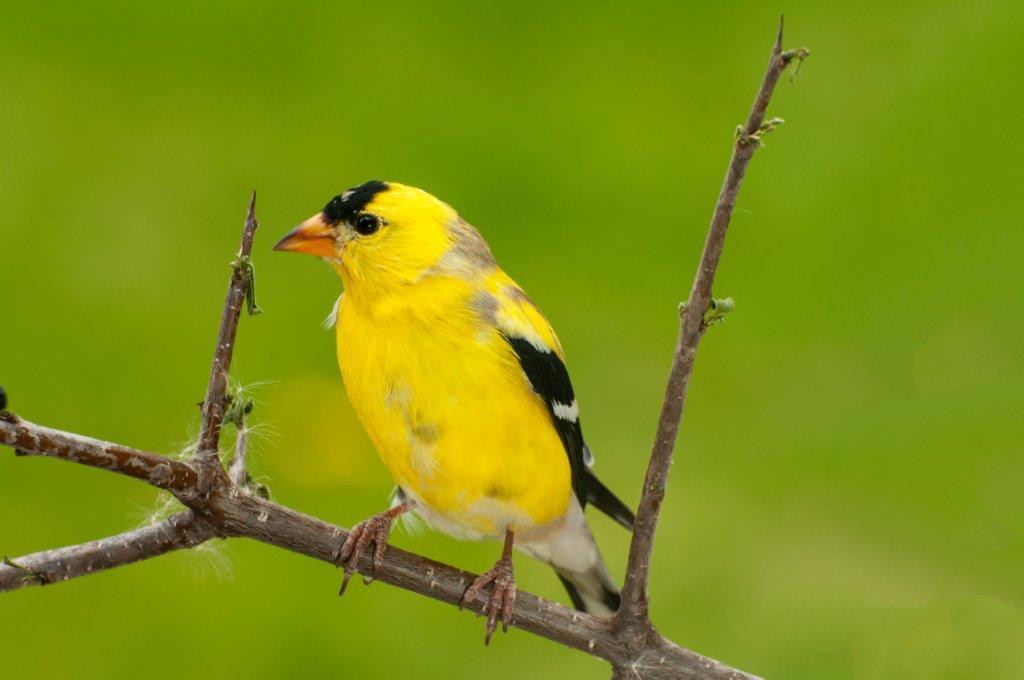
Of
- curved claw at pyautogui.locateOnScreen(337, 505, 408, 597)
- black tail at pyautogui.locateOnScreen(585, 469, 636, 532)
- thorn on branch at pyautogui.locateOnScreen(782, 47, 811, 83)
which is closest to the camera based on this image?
thorn on branch at pyautogui.locateOnScreen(782, 47, 811, 83)

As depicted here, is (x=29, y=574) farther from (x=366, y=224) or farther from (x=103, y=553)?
(x=366, y=224)

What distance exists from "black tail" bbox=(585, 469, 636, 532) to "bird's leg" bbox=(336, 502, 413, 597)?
0.71 feet

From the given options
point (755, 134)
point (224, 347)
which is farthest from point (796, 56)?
point (224, 347)

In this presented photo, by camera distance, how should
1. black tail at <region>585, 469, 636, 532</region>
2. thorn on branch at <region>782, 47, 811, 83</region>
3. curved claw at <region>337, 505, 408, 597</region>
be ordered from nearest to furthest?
thorn on branch at <region>782, 47, 811, 83</region> < curved claw at <region>337, 505, 408, 597</region> < black tail at <region>585, 469, 636, 532</region>

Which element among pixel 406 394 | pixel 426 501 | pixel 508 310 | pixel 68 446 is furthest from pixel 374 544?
pixel 68 446

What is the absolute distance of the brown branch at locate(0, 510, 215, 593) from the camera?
0.88 m

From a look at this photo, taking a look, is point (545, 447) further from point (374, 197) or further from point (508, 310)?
point (374, 197)

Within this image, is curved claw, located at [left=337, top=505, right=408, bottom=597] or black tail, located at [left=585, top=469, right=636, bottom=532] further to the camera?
black tail, located at [left=585, top=469, right=636, bottom=532]

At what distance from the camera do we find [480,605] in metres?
1.15

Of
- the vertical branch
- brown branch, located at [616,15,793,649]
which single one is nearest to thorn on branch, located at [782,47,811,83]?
brown branch, located at [616,15,793,649]

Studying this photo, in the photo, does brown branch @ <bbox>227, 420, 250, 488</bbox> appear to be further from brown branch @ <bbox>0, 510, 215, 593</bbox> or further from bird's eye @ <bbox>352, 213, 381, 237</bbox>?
bird's eye @ <bbox>352, 213, 381, 237</bbox>

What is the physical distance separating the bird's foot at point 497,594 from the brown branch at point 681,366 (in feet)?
0.43

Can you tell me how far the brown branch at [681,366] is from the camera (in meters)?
0.75

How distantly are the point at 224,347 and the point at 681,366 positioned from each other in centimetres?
37
